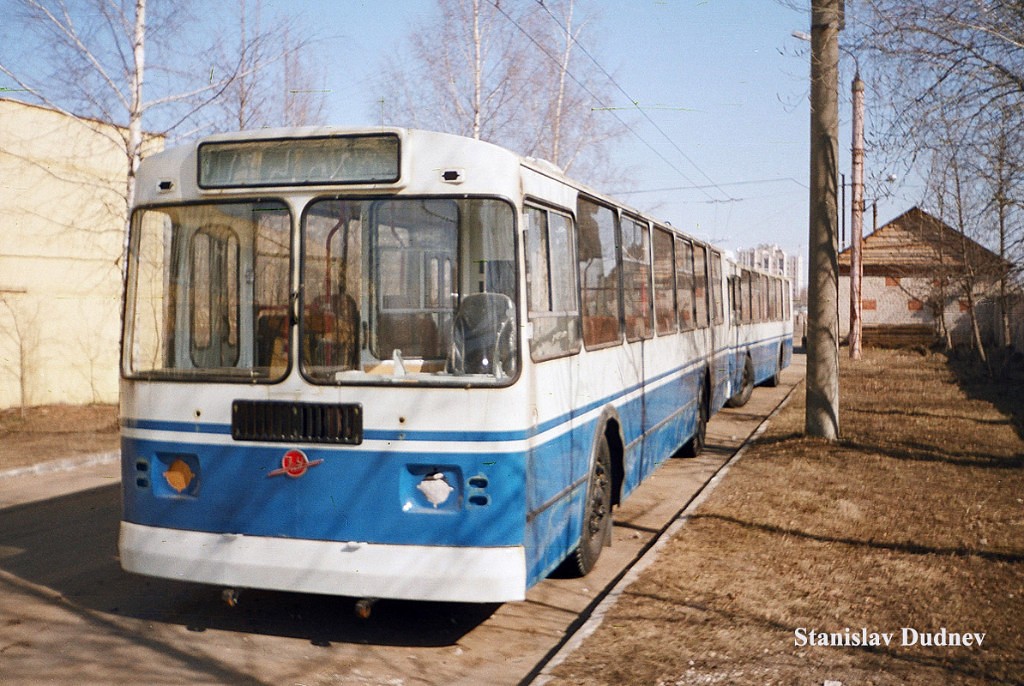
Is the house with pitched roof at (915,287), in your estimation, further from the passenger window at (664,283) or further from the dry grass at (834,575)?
the passenger window at (664,283)

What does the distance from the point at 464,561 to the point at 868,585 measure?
3.06 meters

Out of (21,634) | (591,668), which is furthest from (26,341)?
(591,668)

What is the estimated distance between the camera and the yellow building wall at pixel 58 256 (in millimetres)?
16844

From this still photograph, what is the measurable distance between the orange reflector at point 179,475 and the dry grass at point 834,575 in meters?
2.40

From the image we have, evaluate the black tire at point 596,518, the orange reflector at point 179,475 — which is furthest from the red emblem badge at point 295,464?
the black tire at point 596,518

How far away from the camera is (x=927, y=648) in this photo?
18.6 feet

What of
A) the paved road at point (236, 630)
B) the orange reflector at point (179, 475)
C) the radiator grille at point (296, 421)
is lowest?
the paved road at point (236, 630)

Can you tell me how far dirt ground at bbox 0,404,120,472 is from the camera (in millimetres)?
13148

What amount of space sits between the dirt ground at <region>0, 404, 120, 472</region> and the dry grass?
27.4ft

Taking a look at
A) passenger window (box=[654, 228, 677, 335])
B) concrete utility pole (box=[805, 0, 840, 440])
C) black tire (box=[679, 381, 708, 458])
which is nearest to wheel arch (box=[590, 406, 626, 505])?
passenger window (box=[654, 228, 677, 335])

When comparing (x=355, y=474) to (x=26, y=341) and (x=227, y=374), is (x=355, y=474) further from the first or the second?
(x=26, y=341)

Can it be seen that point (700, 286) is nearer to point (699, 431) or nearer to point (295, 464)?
point (699, 431)

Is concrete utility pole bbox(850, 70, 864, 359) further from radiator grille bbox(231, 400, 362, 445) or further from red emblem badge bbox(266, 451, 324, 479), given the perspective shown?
red emblem badge bbox(266, 451, 324, 479)

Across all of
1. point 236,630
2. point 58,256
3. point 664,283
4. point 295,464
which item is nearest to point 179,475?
point 295,464
